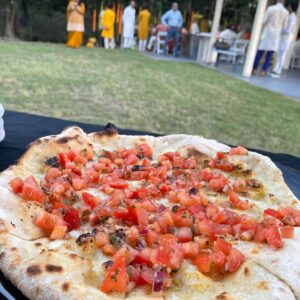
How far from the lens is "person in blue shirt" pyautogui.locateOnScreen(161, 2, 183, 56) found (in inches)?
829

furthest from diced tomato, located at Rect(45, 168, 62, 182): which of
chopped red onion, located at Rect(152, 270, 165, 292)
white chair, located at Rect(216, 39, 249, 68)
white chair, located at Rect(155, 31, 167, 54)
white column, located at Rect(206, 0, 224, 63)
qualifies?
white chair, located at Rect(155, 31, 167, 54)

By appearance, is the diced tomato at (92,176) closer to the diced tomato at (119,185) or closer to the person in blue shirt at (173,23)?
the diced tomato at (119,185)

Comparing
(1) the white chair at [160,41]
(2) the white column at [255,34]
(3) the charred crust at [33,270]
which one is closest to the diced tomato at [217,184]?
(3) the charred crust at [33,270]

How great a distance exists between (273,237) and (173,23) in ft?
67.1

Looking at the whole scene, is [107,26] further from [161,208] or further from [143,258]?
[143,258]

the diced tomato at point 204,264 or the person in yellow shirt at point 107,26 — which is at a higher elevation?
the diced tomato at point 204,264

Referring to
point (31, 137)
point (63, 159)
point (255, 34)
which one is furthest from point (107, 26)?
point (63, 159)

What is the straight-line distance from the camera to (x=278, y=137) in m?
7.68

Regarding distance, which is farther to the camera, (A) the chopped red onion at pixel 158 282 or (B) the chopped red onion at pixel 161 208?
(B) the chopped red onion at pixel 161 208

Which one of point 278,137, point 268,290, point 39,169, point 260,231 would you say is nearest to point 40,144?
point 39,169

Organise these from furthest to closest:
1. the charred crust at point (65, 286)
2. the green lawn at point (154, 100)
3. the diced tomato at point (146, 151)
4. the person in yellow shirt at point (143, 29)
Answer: the person in yellow shirt at point (143, 29) < the green lawn at point (154, 100) < the diced tomato at point (146, 151) < the charred crust at point (65, 286)

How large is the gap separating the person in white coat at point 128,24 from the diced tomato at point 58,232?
76.5ft

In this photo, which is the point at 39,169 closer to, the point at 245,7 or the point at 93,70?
the point at 93,70

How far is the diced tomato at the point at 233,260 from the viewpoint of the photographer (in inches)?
73.8
